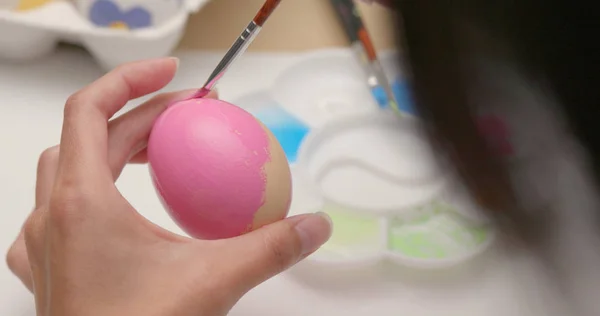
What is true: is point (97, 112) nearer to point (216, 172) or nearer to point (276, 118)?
point (216, 172)

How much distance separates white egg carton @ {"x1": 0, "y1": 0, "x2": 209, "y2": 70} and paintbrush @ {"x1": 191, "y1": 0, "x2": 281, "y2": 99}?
0.21 meters

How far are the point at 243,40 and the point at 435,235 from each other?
0.94ft

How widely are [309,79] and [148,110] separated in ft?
0.91

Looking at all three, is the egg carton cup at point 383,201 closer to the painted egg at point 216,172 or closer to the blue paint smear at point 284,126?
the blue paint smear at point 284,126

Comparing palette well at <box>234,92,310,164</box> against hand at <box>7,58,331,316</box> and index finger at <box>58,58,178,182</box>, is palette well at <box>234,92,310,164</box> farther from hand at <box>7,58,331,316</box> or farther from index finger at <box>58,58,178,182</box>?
hand at <box>7,58,331,316</box>

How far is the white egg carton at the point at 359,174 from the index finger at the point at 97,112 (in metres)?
0.18

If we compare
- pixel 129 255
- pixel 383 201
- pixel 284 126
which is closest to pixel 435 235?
pixel 383 201

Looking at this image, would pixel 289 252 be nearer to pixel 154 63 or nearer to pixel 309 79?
pixel 154 63

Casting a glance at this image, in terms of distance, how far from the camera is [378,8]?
85 centimetres

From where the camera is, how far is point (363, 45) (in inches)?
31.8

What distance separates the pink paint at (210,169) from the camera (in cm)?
48

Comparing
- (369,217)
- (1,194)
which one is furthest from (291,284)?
(1,194)

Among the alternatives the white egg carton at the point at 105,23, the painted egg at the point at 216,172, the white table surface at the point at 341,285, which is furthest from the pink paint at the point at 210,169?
the white egg carton at the point at 105,23

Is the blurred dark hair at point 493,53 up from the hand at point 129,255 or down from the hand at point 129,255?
up
